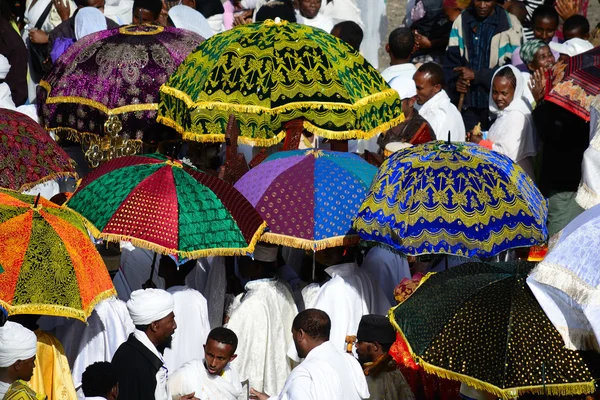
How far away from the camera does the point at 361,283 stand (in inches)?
396

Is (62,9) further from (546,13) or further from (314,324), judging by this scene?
(314,324)

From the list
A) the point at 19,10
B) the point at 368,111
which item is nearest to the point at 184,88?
the point at 368,111

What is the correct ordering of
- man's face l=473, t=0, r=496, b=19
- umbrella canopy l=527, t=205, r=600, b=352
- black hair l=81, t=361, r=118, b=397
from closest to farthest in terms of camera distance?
umbrella canopy l=527, t=205, r=600, b=352 < black hair l=81, t=361, r=118, b=397 < man's face l=473, t=0, r=496, b=19

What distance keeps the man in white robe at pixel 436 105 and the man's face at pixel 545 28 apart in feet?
6.34

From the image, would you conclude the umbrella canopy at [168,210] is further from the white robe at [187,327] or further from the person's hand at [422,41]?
the person's hand at [422,41]

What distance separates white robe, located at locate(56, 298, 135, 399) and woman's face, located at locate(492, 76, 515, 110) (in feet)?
15.5

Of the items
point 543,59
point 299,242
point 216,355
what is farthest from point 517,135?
point 216,355

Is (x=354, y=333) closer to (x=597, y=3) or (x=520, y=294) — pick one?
(x=520, y=294)

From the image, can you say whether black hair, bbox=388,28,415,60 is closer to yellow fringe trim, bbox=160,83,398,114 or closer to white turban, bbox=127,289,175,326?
yellow fringe trim, bbox=160,83,398,114

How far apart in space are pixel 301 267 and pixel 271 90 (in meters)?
1.43

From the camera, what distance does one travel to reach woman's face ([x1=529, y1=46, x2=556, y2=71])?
1319 cm

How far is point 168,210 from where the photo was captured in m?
9.37

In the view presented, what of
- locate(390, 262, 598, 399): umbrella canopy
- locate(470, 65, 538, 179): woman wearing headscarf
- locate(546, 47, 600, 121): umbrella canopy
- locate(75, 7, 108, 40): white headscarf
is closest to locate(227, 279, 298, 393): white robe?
locate(390, 262, 598, 399): umbrella canopy

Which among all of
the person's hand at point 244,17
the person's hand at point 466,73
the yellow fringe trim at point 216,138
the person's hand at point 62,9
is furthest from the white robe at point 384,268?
the person's hand at point 244,17
